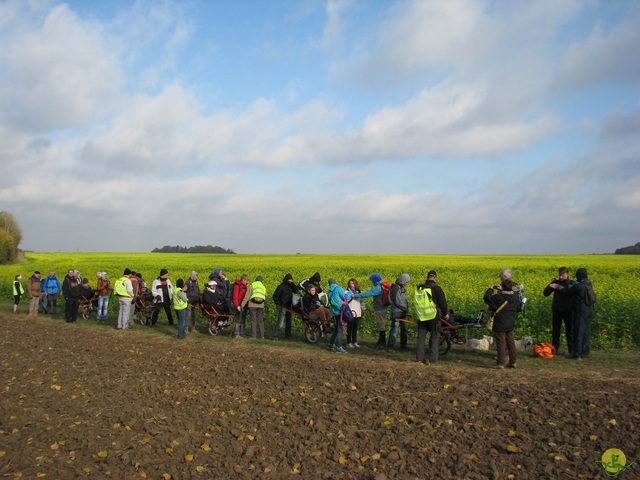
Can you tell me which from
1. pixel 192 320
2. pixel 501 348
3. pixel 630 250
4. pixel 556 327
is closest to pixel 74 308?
pixel 192 320

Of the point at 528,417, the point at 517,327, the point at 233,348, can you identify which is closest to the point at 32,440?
the point at 233,348

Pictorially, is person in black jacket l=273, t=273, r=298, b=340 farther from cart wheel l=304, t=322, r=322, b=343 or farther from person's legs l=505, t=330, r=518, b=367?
person's legs l=505, t=330, r=518, b=367

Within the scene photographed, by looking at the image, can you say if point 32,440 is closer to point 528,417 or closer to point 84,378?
point 84,378

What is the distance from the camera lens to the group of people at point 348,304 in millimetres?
11156

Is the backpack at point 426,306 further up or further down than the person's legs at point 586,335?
further up

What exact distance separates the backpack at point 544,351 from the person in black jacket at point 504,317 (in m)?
1.51

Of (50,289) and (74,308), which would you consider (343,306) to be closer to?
(74,308)

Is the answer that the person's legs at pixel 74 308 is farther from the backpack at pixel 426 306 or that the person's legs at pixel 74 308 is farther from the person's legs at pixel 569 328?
Answer: the person's legs at pixel 569 328

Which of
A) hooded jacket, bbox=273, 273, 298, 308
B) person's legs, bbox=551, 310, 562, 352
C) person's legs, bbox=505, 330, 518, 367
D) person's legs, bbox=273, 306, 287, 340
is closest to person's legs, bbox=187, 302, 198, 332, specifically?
person's legs, bbox=273, 306, 287, 340

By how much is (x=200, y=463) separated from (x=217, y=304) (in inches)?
385

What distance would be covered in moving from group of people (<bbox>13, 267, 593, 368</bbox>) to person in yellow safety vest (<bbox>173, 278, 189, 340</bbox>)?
0.09 feet

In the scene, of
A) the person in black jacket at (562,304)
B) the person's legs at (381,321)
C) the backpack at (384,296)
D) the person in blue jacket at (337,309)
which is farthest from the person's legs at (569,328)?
the person in blue jacket at (337,309)

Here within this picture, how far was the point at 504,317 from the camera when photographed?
10.9 metres

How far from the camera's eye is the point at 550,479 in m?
6.06
